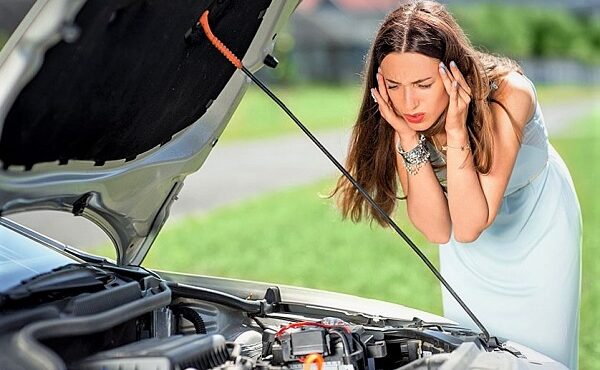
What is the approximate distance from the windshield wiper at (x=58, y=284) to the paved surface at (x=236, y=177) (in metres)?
4.59

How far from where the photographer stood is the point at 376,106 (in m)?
3.21

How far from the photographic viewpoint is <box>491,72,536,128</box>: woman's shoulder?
3.05m

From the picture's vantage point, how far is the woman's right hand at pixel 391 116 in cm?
304

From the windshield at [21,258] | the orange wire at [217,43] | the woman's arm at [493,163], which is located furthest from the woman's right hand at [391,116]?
the windshield at [21,258]

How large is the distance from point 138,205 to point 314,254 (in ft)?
19.1

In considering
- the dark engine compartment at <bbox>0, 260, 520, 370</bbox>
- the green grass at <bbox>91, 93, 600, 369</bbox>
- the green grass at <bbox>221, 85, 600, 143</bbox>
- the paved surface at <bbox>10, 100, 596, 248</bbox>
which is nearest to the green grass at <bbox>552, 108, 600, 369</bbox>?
the green grass at <bbox>91, 93, 600, 369</bbox>

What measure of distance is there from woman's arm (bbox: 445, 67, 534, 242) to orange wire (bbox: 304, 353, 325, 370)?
31.2 inches

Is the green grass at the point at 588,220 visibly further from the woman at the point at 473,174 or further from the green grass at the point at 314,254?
the woman at the point at 473,174

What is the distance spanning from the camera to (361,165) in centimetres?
329

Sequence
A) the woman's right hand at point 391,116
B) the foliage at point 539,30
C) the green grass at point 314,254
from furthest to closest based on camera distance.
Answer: the foliage at point 539,30, the green grass at point 314,254, the woman's right hand at point 391,116

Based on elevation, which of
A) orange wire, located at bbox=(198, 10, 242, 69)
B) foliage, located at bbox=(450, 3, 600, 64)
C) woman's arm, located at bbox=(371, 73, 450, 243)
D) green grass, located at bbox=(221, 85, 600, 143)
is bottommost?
woman's arm, located at bbox=(371, 73, 450, 243)

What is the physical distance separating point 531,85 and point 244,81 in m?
0.88

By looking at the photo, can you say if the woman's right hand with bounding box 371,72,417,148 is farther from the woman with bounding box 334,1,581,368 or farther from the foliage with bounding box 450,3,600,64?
the foliage with bounding box 450,3,600,64

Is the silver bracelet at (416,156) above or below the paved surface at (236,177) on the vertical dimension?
below
